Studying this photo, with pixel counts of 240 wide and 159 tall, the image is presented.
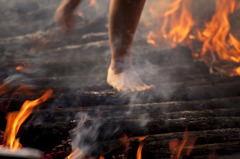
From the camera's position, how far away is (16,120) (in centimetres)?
175

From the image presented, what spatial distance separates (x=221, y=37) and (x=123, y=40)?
242 cm

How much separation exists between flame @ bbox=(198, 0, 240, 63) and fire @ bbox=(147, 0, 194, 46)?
33 centimetres

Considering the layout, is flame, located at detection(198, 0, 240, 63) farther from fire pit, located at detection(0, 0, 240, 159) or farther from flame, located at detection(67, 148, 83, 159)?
flame, located at detection(67, 148, 83, 159)

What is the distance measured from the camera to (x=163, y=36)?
4.68 meters

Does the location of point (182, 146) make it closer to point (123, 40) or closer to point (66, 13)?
point (123, 40)

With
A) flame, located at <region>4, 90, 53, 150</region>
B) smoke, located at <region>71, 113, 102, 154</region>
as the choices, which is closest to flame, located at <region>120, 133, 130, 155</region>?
smoke, located at <region>71, 113, 102, 154</region>

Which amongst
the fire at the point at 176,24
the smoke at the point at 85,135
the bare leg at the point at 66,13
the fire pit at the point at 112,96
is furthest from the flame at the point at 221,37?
the smoke at the point at 85,135

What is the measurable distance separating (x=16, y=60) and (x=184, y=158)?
2567 millimetres

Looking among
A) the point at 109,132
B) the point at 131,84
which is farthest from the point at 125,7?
the point at 109,132

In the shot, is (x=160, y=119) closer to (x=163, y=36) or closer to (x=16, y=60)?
(x=16, y=60)

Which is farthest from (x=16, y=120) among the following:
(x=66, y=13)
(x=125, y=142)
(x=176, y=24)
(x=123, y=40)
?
(x=176, y=24)

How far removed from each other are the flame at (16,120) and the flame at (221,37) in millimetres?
2732

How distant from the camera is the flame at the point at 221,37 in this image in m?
3.79

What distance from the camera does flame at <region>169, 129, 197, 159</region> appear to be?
5.23 ft
